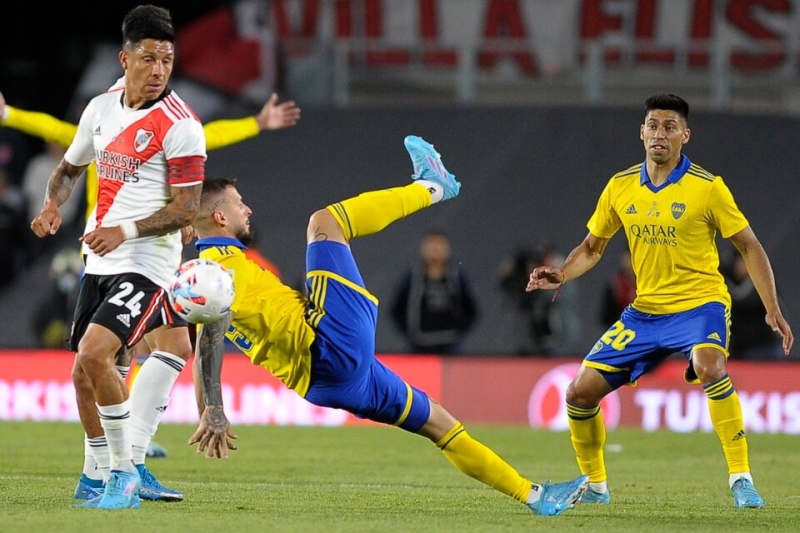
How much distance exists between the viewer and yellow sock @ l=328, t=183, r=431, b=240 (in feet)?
24.1

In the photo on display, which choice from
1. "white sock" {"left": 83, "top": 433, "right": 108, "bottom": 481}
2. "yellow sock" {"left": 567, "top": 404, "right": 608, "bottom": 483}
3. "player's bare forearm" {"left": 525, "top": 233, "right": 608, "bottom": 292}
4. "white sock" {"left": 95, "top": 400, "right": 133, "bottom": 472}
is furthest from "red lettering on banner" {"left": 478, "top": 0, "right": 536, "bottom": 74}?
A: "white sock" {"left": 95, "top": 400, "right": 133, "bottom": 472}

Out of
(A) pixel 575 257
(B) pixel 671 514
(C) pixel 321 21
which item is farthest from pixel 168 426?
(C) pixel 321 21

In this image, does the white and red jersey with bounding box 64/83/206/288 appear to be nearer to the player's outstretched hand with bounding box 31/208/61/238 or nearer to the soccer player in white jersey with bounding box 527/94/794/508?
the player's outstretched hand with bounding box 31/208/61/238

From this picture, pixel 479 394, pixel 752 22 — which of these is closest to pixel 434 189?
pixel 479 394

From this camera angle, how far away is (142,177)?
25.2 feet

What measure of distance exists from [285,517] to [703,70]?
15.1 metres

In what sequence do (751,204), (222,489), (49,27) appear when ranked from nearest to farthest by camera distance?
(222,489) → (751,204) → (49,27)

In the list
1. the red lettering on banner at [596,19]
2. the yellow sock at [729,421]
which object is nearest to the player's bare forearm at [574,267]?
the yellow sock at [729,421]

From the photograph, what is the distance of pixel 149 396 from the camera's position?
26.6 ft

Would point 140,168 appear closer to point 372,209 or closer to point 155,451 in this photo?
point 372,209

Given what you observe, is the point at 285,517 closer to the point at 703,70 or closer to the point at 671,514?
the point at 671,514

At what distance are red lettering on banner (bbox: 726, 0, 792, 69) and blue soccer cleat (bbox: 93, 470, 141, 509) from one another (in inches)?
577

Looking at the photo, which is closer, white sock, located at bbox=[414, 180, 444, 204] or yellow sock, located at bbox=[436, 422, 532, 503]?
yellow sock, located at bbox=[436, 422, 532, 503]

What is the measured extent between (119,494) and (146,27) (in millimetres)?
2352
